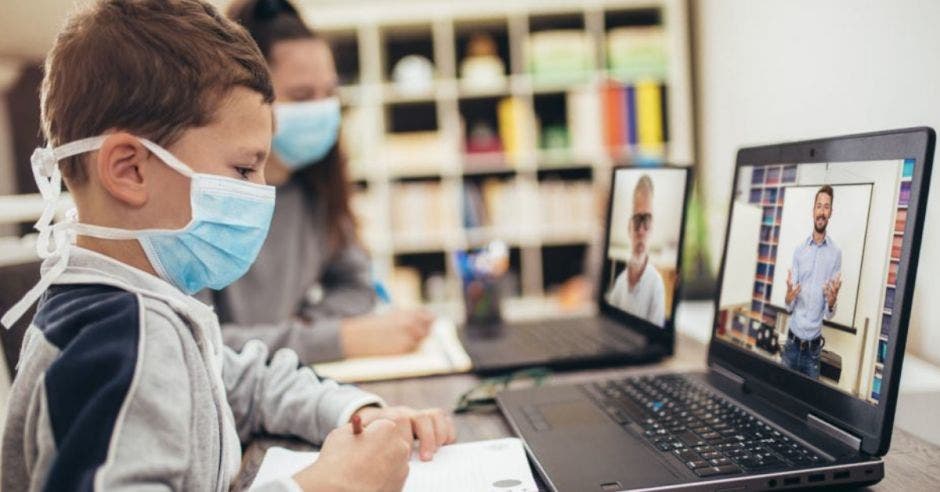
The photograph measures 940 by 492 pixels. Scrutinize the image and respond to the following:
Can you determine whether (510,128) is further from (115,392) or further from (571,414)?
(115,392)

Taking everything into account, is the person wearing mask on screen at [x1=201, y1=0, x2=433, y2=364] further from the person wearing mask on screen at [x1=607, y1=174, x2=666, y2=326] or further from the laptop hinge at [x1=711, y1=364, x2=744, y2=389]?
the laptop hinge at [x1=711, y1=364, x2=744, y2=389]

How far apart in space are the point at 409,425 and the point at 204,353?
250mm

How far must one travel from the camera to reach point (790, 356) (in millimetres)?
809

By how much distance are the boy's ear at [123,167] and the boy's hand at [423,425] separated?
1.13 ft

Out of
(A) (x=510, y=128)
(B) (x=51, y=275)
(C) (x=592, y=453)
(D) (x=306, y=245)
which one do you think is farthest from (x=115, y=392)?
(A) (x=510, y=128)

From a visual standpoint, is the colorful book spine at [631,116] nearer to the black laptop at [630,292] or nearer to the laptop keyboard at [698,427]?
the black laptop at [630,292]

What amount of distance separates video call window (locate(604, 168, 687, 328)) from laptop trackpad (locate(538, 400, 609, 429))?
0.20 meters

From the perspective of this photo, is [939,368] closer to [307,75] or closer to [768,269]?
[768,269]

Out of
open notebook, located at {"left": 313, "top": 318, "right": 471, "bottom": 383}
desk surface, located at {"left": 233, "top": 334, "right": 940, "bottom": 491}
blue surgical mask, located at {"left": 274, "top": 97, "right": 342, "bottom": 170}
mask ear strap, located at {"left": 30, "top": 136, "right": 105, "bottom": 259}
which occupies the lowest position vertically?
open notebook, located at {"left": 313, "top": 318, "right": 471, "bottom": 383}

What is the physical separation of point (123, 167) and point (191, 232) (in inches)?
3.7

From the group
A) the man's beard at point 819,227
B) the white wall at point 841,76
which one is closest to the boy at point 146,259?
the man's beard at point 819,227

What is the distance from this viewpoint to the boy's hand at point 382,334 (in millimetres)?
1371

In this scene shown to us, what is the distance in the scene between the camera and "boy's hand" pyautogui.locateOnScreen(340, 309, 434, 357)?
1371 millimetres

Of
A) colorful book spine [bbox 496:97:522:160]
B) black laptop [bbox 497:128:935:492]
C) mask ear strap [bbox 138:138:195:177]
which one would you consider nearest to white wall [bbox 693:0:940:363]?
black laptop [bbox 497:128:935:492]
